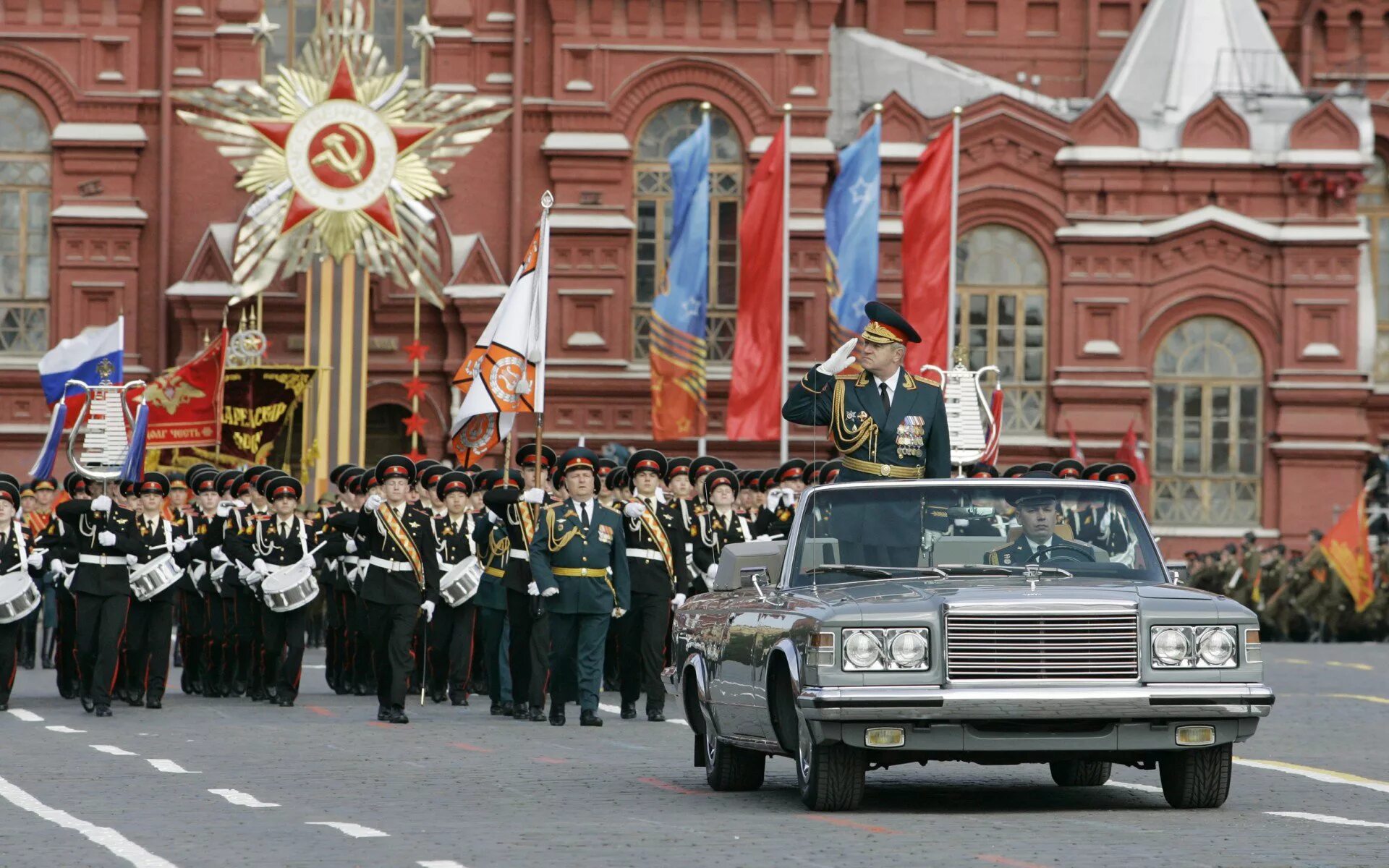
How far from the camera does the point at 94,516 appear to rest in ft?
67.6

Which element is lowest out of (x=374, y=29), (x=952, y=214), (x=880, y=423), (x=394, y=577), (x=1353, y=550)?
(x=394, y=577)

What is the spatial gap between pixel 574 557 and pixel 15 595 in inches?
189

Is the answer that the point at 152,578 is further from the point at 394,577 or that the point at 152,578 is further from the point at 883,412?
the point at 883,412

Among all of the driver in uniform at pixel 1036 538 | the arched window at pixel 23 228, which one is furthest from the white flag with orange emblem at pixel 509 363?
the arched window at pixel 23 228

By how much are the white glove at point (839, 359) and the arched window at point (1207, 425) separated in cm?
2477

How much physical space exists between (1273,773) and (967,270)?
24247 mm

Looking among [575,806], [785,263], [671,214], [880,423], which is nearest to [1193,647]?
[880,423]

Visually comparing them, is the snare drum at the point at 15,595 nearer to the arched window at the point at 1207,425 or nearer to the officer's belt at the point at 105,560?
the officer's belt at the point at 105,560

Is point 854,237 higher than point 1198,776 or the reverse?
higher

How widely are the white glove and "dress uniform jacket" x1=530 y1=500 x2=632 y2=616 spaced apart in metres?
4.08

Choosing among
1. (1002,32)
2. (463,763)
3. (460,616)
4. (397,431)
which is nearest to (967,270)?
A: (1002,32)

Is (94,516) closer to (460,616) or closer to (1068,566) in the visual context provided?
(460,616)

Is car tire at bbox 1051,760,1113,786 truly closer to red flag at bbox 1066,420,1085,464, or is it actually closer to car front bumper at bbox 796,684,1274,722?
car front bumper at bbox 796,684,1274,722

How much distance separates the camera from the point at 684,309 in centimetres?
3381
